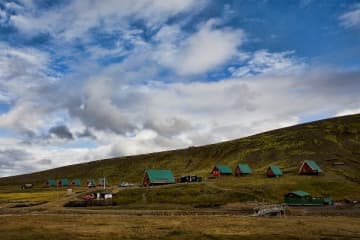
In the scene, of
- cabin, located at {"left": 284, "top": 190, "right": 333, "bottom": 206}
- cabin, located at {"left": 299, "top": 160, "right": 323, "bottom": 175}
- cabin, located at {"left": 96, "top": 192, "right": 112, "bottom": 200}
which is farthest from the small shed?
cabin, located at {"left": 96, "top": 192, "right": 112, "bottom": 200}

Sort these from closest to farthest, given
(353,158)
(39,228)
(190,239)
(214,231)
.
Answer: (190,239)
(214,231)
(39,228)
(353,158)

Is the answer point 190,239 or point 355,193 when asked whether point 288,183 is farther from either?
point 190,239

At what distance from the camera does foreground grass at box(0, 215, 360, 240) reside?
44.4m

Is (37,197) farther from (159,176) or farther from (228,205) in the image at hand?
(228,205)

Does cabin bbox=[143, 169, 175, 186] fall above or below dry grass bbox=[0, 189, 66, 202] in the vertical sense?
above

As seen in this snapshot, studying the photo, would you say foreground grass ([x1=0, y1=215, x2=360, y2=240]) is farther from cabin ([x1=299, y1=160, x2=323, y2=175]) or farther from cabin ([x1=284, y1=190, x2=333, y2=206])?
cabin ([x1=299, y1=160, x2=323, y2=175])

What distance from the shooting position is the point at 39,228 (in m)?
52.1

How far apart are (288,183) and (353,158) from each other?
48.6 m

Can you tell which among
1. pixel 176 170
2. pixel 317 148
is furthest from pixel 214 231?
pixel 176 170

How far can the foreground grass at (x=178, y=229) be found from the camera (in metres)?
Answer: 44.4

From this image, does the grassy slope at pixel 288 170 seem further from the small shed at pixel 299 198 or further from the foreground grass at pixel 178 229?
the foreground grass at pixel 178 229

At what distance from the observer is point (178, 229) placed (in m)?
49.5

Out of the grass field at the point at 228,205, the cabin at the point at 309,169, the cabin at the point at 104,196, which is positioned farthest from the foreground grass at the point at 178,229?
the cabin at the point at 309,169

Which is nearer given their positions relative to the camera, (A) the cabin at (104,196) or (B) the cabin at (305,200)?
(B) the cabin at (305,200)
